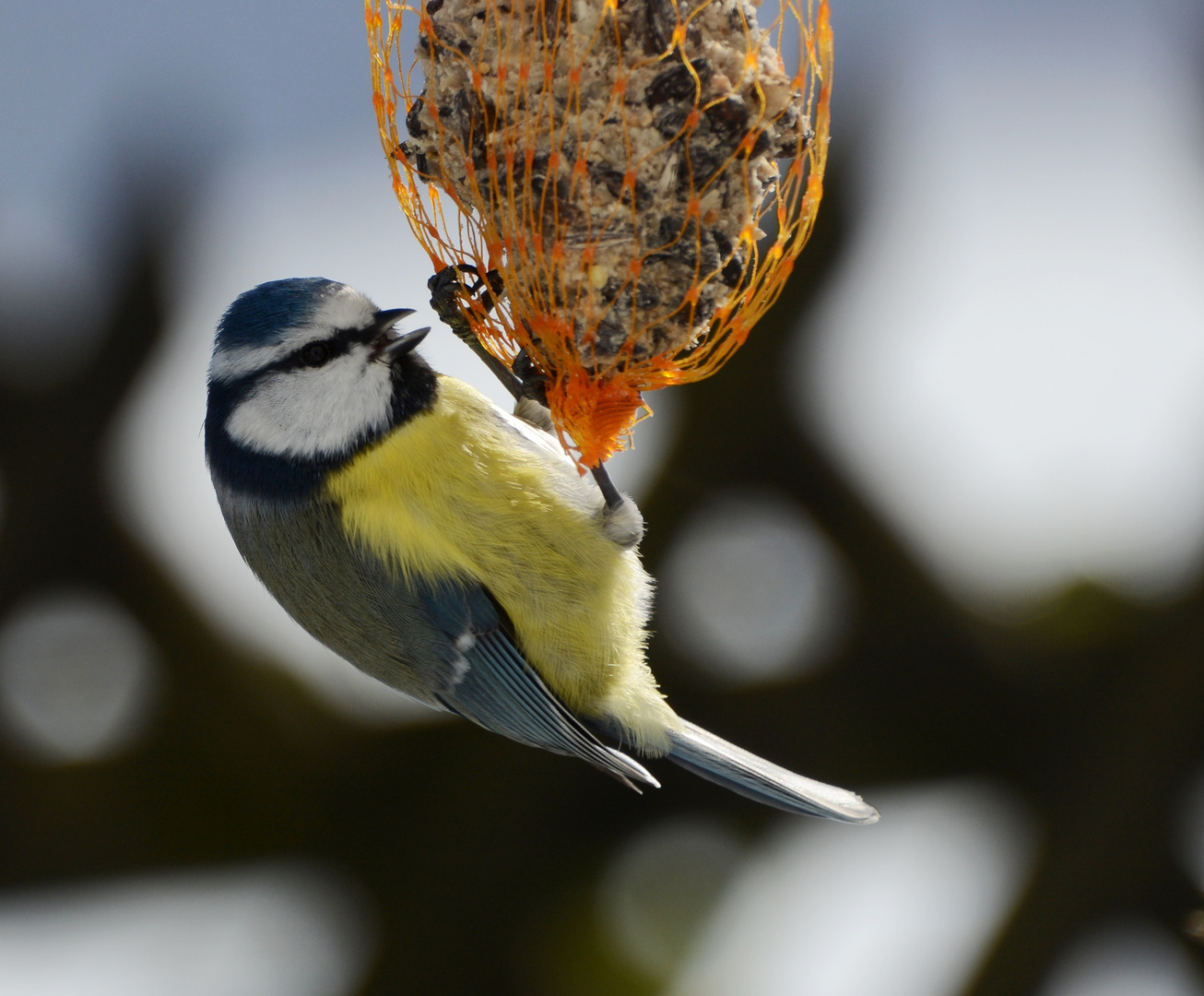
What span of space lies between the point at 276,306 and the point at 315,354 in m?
0.07

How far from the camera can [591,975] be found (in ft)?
6.63

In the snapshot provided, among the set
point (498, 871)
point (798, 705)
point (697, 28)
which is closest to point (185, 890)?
point (498, 871)

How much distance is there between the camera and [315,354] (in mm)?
1104

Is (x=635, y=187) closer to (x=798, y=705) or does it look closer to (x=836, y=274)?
(x=836, y=274)

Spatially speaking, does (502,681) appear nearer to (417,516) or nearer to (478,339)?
(417,516)

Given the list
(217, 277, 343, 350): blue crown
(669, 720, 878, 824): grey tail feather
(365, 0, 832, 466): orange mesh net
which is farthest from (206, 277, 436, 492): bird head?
(669, 720, 878, 824): grey tail feather

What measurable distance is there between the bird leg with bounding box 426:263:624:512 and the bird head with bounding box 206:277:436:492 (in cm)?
5

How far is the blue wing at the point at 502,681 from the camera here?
45.4 inches

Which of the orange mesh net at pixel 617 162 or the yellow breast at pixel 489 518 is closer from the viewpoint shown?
the orange mesh net at pixel 617 162

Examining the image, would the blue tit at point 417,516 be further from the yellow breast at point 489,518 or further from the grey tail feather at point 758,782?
the grey tail feather at point 758,782

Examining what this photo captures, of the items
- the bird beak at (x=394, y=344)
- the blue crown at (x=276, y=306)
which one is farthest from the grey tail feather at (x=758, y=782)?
the blue crown at (x=276, y=306)

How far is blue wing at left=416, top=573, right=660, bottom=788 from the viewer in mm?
1153

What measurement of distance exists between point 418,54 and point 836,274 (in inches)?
41.0

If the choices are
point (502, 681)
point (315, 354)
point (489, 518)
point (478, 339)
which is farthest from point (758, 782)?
point (315, 354)
